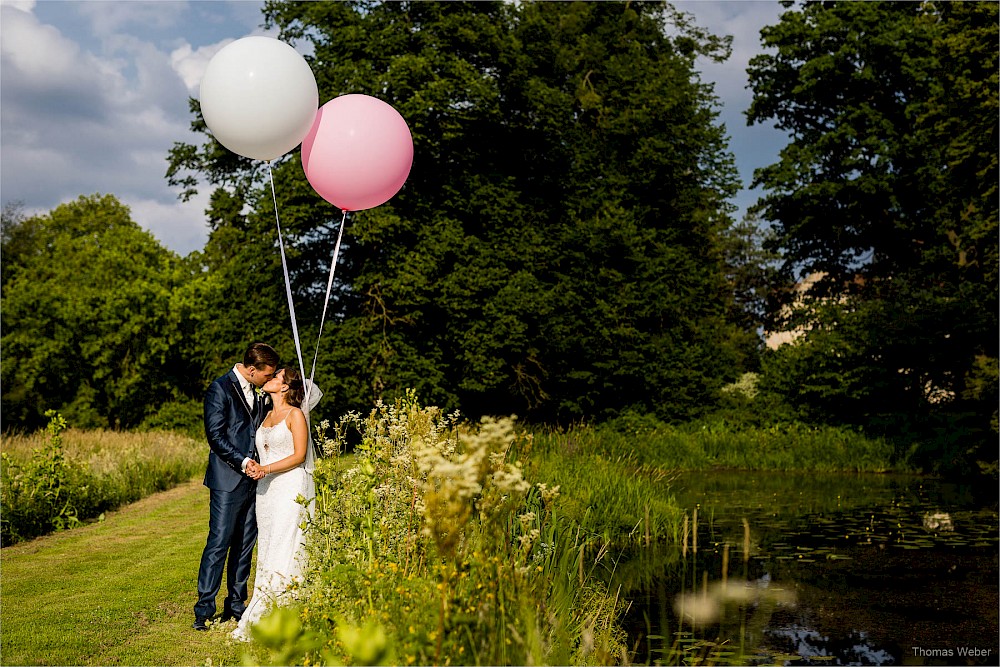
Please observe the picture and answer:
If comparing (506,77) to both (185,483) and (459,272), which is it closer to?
(459,272)

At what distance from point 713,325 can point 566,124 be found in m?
8.08

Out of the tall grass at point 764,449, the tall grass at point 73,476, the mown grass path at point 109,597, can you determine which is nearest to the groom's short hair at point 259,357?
the mown grass path at point 109,597

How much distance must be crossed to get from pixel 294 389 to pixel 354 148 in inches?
84.0

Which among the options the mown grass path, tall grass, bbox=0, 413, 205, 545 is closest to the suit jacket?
the mown grass path

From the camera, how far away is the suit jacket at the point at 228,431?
20.3 ft

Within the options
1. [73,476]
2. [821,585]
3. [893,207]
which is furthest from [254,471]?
[893,207]

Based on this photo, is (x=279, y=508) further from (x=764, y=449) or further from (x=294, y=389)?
(x=764, y=449)

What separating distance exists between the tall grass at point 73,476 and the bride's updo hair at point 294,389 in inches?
214

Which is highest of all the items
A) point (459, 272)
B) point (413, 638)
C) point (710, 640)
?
point (459, 272)

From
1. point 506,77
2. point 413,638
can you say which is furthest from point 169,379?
point 413,638

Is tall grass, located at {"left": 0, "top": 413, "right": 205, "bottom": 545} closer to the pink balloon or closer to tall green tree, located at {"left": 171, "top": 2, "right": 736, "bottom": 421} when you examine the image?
tall green tree, located at {"left": 171, "top": 2, "right": 736, "bottom": 421}

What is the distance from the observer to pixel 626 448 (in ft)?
66.2

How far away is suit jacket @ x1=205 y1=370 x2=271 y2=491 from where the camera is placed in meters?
6.19

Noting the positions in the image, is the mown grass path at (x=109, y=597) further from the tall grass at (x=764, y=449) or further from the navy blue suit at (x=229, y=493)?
the tall grass at (x=764, y=449)
